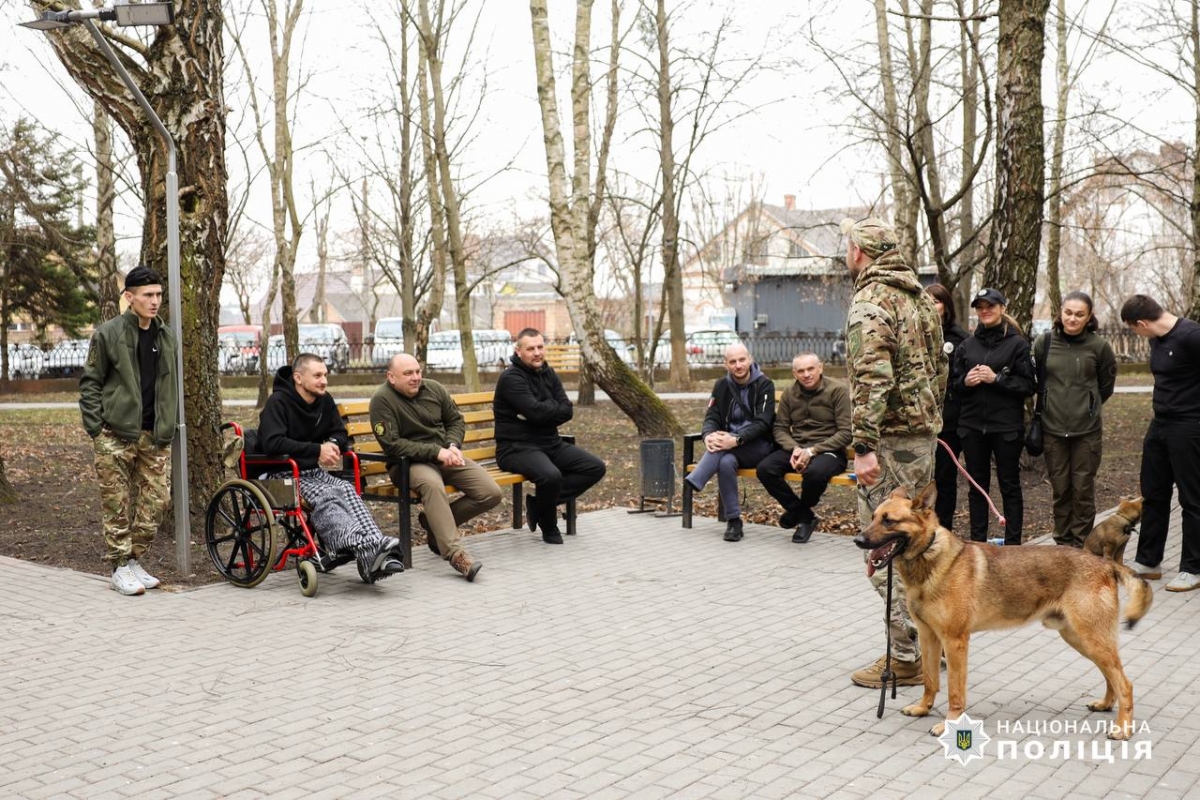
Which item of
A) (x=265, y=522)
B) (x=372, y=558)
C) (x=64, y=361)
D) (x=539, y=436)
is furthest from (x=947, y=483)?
(x=64, y=361)

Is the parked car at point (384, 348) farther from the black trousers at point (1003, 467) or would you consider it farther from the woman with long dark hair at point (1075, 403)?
the woman with long dark hair at point (1075, 403)

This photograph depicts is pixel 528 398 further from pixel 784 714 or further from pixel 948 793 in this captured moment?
pixel 948 793

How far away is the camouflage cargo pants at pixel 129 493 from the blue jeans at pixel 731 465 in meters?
4.26

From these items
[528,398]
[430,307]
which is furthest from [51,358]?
[528,398]

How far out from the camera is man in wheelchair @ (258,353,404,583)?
7625mm

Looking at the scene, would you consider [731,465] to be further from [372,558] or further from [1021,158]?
[1021,158]

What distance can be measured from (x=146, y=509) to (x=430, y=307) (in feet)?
54.5

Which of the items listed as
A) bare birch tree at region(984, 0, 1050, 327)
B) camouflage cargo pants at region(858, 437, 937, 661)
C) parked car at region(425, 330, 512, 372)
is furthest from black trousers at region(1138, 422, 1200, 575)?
parked car at region(425, 330, 512, 372)

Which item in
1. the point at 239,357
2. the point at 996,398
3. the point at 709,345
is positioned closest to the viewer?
the point at 996,398

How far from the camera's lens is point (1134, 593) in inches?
195

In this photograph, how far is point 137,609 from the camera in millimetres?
7332

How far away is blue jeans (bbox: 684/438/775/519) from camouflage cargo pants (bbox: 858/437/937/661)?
13.2ft

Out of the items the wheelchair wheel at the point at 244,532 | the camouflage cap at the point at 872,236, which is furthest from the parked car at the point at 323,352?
the camouflage cap at the point at 872,236

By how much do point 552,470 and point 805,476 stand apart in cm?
204
